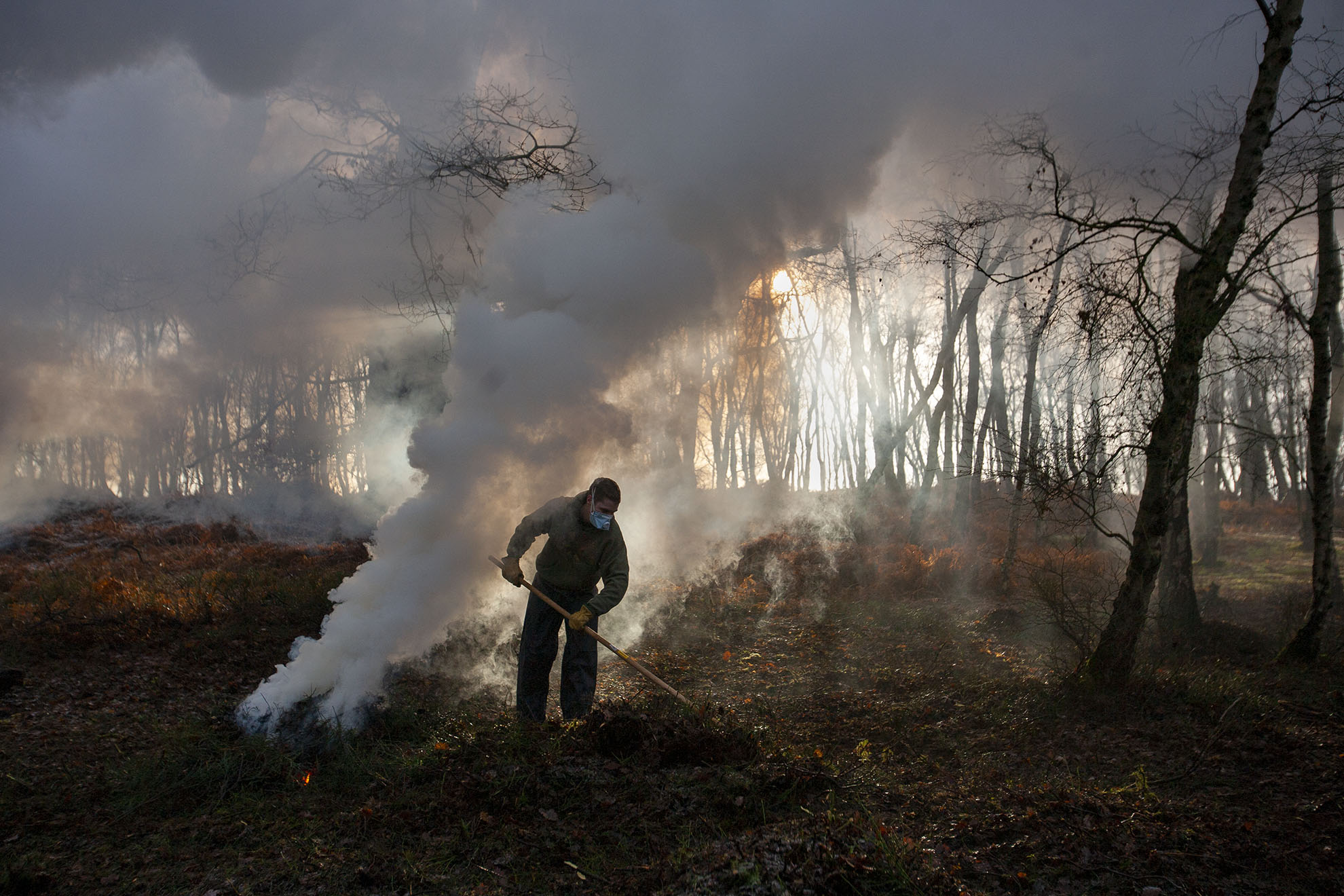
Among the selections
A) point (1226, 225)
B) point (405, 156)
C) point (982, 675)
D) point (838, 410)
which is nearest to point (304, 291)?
point (405, 156)

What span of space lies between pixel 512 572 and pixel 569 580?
0.44 m

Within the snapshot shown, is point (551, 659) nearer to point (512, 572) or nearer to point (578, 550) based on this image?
point (512, 572)

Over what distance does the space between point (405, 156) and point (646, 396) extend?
175 inches

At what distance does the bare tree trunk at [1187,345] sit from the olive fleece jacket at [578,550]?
3.68 m

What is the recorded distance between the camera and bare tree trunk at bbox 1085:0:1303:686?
4.66 m

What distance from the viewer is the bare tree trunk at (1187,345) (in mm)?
4664

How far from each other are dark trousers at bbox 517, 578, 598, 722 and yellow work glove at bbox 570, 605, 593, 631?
12 centimetres

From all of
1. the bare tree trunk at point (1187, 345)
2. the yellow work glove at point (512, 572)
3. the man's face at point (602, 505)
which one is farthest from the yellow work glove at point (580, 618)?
the bare tree trunk at point (1187, 345)

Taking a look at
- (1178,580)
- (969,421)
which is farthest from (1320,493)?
(969,421)

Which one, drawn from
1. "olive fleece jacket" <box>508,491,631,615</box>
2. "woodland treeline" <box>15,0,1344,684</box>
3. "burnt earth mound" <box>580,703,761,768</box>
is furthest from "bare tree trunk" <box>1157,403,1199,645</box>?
"olive fleece jacket" <box>508,491,631,615</box>

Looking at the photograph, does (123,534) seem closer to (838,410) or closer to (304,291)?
(304,291)

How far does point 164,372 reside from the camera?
1728 centimetres

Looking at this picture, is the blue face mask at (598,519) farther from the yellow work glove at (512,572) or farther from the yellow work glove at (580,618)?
the yellow work glove at (512,572)

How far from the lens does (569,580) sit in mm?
4887
